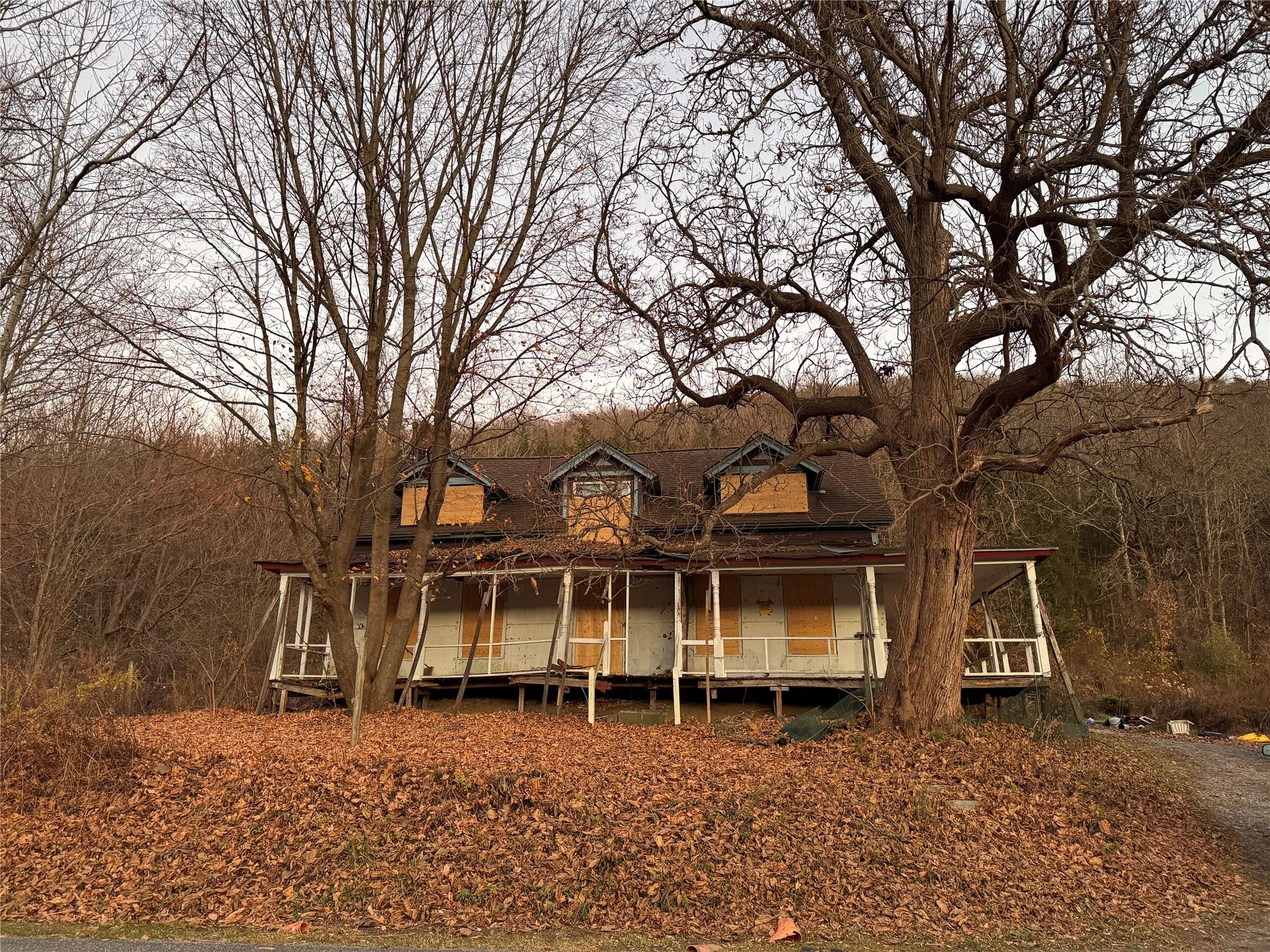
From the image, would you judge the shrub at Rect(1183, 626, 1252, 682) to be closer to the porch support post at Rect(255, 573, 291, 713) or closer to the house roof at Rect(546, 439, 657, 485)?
the house roof at Rect(546, 439, 657, 485)

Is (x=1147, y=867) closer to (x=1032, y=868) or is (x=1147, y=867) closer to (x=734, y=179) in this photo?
(x=1032, y=868)

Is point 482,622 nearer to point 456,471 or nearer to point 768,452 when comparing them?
point 456,471

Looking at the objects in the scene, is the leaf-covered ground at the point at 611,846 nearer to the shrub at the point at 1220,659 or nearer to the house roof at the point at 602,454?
the house roof at the point at 602,454

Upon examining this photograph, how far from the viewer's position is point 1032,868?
753 cm

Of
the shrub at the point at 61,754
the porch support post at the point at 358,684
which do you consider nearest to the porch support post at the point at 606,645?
the porch support post at the point at 358,684

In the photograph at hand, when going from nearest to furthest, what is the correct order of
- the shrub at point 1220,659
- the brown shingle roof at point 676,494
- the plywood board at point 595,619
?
the plywood board at point 595,619 < the brown shingle roof at point 676,494 < the shrub at point 1220,659

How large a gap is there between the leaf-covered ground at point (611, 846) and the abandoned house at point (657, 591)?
5.52 metres

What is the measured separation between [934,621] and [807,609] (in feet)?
23.2

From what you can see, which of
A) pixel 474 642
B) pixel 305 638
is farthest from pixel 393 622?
pixel 474 642

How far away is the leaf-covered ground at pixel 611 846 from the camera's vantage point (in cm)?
691

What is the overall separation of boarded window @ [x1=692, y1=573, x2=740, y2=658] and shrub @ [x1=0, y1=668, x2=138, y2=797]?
1148 centimetres

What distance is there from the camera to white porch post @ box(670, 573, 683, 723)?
15.1m

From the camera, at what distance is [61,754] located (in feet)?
29.2

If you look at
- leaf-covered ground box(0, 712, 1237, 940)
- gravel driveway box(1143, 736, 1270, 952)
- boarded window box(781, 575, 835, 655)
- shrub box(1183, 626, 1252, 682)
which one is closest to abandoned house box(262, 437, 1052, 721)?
boarded window box(781, 575, 835, 655)
